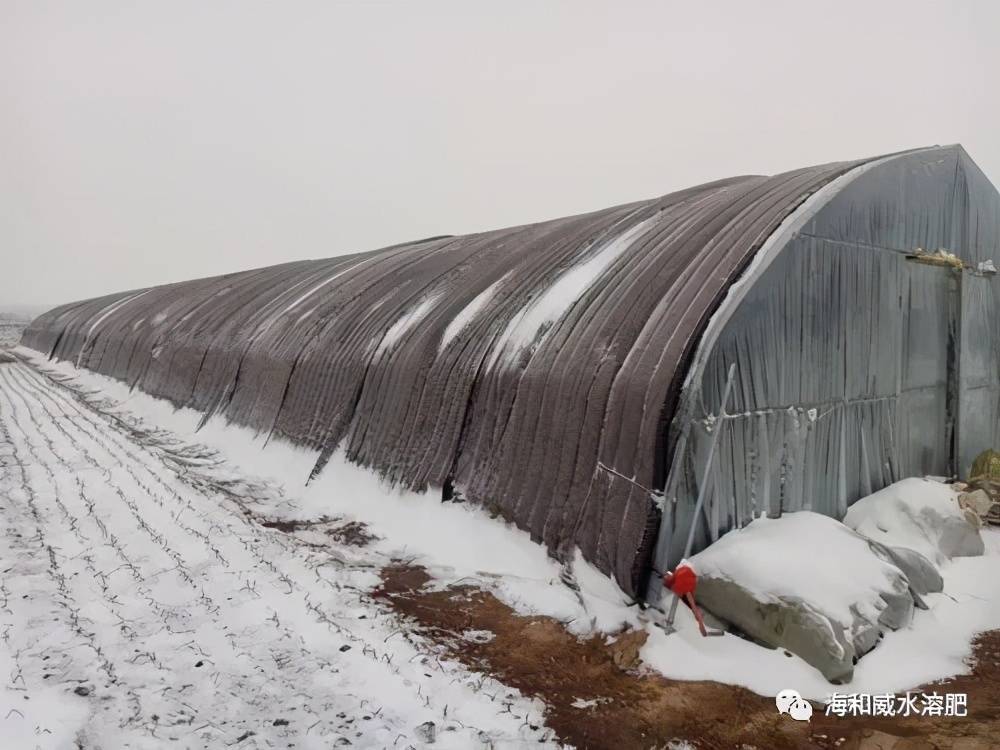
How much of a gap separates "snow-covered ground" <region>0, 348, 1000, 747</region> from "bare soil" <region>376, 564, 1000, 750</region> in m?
0.21

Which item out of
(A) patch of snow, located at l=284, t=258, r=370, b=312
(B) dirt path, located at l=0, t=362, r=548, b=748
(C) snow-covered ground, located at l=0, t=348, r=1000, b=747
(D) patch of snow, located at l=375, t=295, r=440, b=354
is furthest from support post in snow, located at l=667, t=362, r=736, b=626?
(A) patch of snow, located at l=284, t=258, r=370, b=312

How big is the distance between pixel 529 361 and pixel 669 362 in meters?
2.64

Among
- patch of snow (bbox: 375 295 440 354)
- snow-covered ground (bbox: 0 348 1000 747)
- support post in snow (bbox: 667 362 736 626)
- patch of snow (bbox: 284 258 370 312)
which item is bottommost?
snow-covered ground (bbox: 0 348 1000 747)

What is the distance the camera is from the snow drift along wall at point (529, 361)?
23.9 ft

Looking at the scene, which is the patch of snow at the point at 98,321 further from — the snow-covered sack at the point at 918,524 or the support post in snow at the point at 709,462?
the snow-covered sack at the point at 918,524

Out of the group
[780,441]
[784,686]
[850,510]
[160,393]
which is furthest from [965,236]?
[160,393]

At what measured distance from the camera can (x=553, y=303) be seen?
10.2 metres

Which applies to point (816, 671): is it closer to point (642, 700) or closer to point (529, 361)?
point (642, 700)

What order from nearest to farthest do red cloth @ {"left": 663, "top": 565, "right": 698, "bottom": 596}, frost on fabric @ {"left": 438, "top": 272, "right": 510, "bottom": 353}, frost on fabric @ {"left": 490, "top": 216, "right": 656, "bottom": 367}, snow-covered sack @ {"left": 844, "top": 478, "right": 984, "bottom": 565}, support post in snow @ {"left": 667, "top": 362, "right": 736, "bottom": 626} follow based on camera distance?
red cloth @ {"left": 663, "top": 565, "right": 698, "bottom": 596} → support post in snow @ {"left": 667, "top": 362, "right": 736, "bottom": 626} → snow-covered sack @ {"left": 844, "top": 478, "right": 984, "bottom": 565} → frost on fabric @ {"left": 490, "top": 216, "right": 656, "bottom": 367} → frost on fabric @ {"left": 438, "top": 272, "right": 510, "bottom": 353}

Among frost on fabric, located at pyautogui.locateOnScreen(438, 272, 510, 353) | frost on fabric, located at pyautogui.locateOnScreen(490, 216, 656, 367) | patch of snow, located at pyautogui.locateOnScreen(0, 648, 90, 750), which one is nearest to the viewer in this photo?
patch of snow, located at pyautogui.locateOnScreen(0, 648, 90, 750)

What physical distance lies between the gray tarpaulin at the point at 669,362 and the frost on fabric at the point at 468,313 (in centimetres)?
5

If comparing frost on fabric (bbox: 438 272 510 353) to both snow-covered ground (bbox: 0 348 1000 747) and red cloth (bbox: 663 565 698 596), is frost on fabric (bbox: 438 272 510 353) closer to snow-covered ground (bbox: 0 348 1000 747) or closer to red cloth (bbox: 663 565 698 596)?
snow-covered ground (bbox: 0 348 1000 747)

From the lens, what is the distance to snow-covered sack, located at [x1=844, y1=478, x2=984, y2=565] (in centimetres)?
833

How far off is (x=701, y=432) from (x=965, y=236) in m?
8.94
